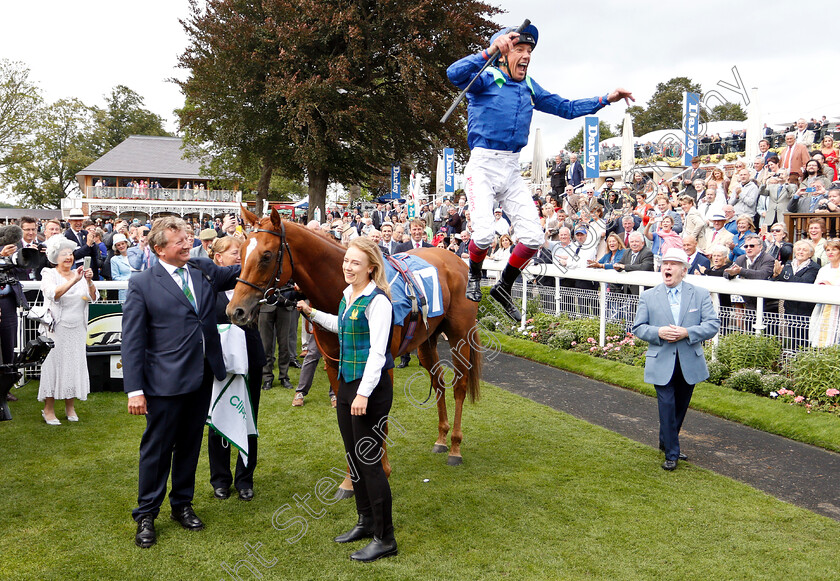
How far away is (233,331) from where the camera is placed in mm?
4320

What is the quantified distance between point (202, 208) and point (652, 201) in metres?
40.7

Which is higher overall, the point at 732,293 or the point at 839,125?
the point at 839,125

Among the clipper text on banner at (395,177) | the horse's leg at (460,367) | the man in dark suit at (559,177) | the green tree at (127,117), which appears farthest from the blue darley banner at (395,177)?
the green tree at (127,117)

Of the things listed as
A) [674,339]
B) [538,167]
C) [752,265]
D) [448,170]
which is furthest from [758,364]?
[448,170]

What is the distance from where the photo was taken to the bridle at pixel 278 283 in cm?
377

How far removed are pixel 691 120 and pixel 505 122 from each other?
31.2 feet

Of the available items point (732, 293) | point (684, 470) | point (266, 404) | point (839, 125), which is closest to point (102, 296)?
point (266, 404)

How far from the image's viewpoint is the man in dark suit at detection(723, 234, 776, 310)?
22.9 ft

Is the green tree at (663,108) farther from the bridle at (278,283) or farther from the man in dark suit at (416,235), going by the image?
the bridle at (278,283)

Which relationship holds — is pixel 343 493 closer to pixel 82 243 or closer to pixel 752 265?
pixel 752 265

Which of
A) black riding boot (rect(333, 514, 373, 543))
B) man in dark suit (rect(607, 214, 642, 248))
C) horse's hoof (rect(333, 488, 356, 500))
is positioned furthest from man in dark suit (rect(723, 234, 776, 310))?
black riding boot (rect(333, 514, 373, 543))

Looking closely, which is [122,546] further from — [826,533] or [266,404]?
[826,533]

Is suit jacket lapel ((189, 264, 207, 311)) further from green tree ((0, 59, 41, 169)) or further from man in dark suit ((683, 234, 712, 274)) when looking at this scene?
green tree ((0, 59, 41, 169))

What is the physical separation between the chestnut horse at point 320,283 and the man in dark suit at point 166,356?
0.33 m
